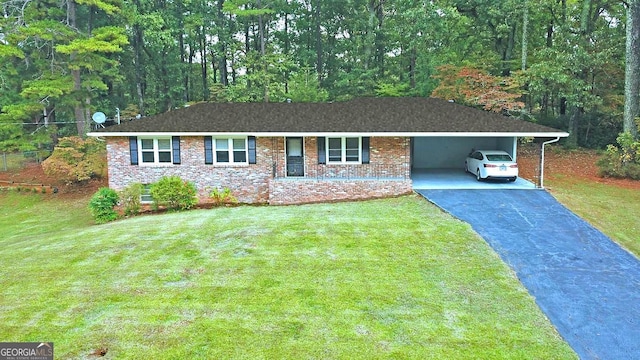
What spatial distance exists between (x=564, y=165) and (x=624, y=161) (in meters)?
3.75

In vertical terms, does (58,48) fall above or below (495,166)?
above

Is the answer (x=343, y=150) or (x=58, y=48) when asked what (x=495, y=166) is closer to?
(x=343, y=150)

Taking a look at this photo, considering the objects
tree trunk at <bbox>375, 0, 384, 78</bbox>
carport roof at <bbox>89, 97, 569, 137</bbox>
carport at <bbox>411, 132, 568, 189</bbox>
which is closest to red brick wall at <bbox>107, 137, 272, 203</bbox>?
carport roof at <bbox>89, 97, 569, 137</bbox>

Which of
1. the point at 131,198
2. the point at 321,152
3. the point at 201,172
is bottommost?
the point at 131,198

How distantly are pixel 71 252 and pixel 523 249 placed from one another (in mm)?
11534

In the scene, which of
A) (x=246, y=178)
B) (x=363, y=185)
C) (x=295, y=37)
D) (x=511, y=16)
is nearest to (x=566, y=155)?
(x=511, y=16)

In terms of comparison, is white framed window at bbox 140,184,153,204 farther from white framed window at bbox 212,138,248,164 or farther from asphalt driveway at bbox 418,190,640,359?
asphalt driveway at bbox 418,190,640,359

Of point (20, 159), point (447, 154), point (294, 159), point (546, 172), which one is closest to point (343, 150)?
point (294, 159)

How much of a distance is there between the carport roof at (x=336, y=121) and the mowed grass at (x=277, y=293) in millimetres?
4981

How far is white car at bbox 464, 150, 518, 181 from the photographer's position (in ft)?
57.9

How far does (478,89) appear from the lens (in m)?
25.3

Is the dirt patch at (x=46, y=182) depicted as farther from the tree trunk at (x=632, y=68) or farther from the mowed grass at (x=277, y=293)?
the tree trunk at (x=632, y=68)

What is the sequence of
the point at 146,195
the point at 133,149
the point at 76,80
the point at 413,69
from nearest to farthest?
1. the point at 133,149
2. the point at 146,195
3. the point at 76,80
4. the point at 413,69

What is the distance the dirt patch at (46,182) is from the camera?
23.4 m
